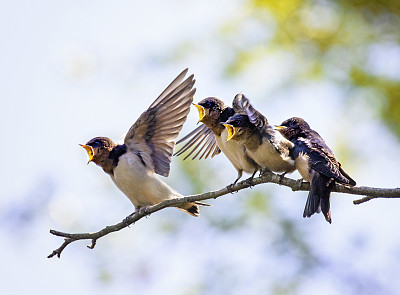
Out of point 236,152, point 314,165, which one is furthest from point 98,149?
point 314,165

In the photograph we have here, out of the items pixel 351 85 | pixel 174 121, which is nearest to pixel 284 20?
pixel 351 85

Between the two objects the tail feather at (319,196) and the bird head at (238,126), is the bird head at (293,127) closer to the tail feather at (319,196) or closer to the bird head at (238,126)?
Result: the bird head at (238,126)

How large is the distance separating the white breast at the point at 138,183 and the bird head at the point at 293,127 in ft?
2.85

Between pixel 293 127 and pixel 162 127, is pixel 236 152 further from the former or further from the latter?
pixel 162 127

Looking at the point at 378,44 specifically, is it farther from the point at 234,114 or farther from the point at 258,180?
the point at 258,180

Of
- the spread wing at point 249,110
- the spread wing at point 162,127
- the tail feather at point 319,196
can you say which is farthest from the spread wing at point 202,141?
the tail feather at point 319,196

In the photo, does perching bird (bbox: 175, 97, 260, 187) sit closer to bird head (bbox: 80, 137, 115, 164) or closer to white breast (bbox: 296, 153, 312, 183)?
white breast (bbox: 296, 153, 312, 183)

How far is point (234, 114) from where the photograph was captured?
15.4ft

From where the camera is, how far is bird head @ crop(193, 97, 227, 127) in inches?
190

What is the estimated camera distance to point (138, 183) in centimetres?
500

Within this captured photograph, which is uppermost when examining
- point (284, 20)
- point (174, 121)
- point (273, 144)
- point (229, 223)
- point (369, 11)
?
point (284, 20)

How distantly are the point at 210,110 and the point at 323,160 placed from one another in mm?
829

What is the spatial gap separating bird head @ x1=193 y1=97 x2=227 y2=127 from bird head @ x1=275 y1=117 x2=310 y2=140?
373 millimetres

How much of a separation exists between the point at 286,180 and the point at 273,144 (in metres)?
0.43
